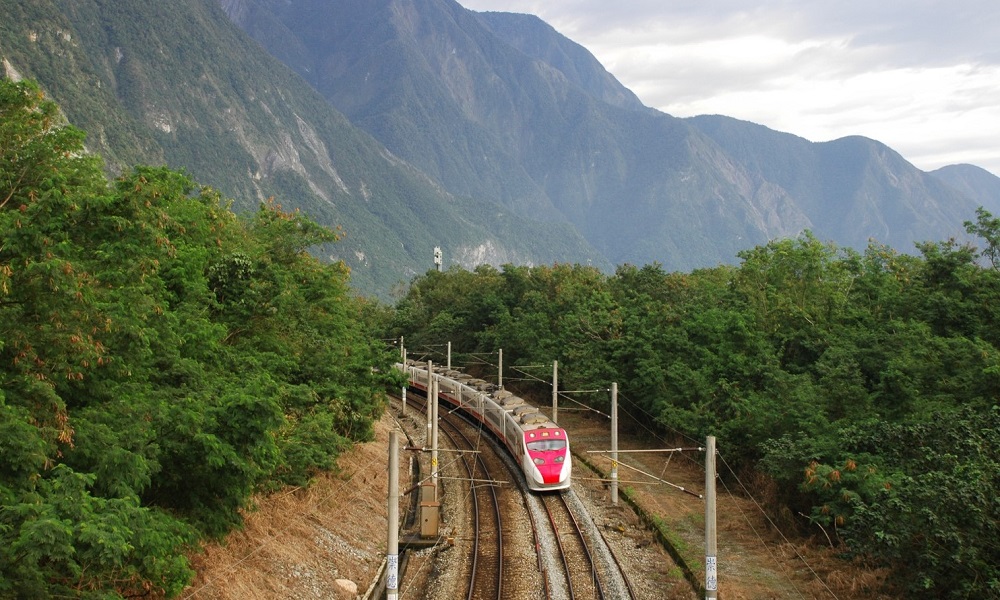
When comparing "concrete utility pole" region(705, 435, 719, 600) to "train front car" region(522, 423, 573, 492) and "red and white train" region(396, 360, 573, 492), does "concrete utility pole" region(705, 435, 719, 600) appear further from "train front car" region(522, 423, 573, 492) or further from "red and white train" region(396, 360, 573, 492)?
"train front car" region(522, 423, 573, 492)

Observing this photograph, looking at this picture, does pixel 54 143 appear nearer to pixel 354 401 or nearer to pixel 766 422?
pixel 354 401

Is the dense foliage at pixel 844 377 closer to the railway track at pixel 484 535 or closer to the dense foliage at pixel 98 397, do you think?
the railway track at pixel 484 535

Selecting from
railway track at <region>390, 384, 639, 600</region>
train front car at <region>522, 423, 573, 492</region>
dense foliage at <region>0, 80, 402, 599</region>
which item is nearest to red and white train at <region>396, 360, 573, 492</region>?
train front car at <region>522, 423, 573, 492</region>

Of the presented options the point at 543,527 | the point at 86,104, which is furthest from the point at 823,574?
the point at 86,104

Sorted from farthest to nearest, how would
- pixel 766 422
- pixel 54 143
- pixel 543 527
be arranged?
pixel 766 422, pixel 543 527, pixel 54 143

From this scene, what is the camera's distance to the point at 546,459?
2866 centimetres

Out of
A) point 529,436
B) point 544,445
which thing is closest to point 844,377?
point 544,445

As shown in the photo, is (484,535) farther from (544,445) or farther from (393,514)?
(393,514)

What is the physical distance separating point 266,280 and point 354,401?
5.31 meters

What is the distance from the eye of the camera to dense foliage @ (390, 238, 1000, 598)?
16188 millimetres

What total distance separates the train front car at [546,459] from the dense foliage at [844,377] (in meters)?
5.70

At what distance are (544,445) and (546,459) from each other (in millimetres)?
493

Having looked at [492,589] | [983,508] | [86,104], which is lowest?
[492,589]

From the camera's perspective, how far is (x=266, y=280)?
83.1 feet
